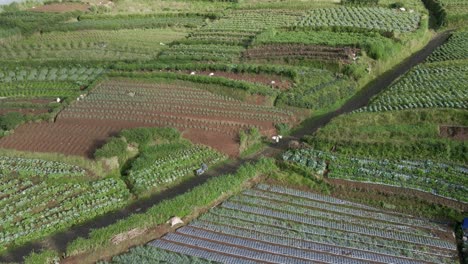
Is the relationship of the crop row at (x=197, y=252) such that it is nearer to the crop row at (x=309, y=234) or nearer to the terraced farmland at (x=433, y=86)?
the crop row at (x=309, y=234)

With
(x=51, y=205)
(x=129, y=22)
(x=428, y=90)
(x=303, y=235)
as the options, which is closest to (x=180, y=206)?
(x=303, y=235)

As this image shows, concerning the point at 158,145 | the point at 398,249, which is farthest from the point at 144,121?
the point at 398,249

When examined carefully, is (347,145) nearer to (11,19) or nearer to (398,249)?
(398,249)

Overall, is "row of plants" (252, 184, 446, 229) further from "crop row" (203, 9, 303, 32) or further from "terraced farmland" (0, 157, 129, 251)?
"crop row" (203, 9, 303, 32)

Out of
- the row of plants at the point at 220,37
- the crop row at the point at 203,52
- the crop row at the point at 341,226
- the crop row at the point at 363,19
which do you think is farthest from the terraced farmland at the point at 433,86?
the row of plants at the point at 220,37

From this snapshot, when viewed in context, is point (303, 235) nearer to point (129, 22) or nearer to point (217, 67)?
point (217, 67)

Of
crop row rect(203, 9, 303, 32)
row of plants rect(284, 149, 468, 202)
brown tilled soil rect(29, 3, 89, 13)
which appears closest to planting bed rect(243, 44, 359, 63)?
crop row rect(203, 9, 303, 32)

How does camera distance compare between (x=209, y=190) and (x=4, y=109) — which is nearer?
(x=209, y=190)
